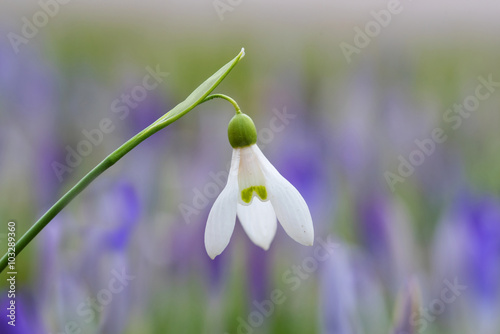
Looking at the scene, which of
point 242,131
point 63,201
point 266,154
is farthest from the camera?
point 266,154

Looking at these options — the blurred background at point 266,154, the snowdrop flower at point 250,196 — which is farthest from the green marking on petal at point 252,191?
the blurred background at point 266,154

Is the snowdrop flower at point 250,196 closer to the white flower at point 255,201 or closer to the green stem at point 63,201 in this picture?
the white flower at point 255,201

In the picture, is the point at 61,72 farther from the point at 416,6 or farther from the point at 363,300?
the point at 416,6

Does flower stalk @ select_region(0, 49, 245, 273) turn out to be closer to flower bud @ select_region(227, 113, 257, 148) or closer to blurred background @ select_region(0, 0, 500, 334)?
flower bud @ select_region(227, 113, 257, 148)

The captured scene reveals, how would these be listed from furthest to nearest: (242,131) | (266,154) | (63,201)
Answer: (266,154), (242,131), (63,201)

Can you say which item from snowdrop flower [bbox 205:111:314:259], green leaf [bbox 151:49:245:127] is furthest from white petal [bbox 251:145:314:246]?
green leaf [bbox 151:49:245:127]

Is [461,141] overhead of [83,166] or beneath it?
overhead

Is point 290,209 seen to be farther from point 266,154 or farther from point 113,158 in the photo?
point 266,154

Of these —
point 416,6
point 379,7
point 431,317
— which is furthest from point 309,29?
point 431,317

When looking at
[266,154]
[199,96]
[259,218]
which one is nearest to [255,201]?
[259,218]
